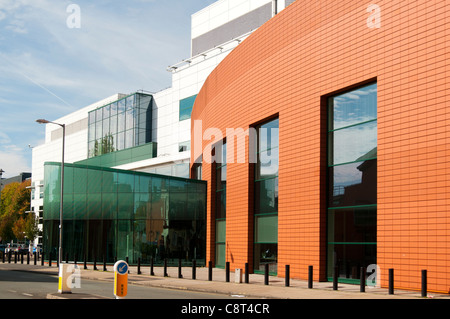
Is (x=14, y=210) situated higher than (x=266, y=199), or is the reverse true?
(x=266, y=199)

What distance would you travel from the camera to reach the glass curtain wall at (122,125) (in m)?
55.1

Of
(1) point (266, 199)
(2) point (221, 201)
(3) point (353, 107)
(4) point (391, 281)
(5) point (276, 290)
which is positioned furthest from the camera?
(2) point (221, 201)

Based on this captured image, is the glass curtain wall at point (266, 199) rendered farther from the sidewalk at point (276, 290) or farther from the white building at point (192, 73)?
the white building at point (192, 73)

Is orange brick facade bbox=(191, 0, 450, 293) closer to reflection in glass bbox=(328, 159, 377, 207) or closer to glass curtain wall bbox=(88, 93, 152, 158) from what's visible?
reflection in glass bbox=(328, 159, 377, 207)

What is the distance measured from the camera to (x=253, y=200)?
2817cm

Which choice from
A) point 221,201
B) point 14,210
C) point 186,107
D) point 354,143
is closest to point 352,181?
point 354,143

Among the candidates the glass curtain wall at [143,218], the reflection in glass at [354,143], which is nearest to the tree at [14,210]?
the glass curtain wall at [143,218]

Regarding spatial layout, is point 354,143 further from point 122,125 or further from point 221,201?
point 122,125

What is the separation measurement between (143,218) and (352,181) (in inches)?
699

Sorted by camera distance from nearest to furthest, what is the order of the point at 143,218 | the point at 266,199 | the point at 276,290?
the point at 276,290 → the point at 266,199 → the point at 143,218

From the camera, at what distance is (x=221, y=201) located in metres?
33.0

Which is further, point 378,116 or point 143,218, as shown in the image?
point 143,218

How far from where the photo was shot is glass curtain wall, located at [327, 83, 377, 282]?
2044cm

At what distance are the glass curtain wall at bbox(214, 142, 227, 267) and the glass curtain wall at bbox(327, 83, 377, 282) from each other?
34.2 ft
